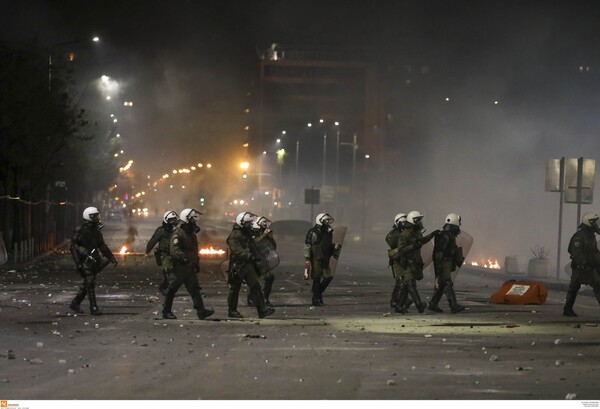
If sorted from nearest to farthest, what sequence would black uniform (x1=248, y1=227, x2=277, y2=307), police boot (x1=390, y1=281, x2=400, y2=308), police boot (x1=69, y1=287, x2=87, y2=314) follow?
police boot (x1=69, y1=287, x2=87, y2=314)
police boot (x1=390, y1=281, x2=400, y2=308)
black uniform (x1=248, y1=227, x2=277, y2=307)

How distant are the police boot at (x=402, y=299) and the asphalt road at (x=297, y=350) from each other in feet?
0.52

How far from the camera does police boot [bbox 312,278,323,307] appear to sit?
24.5 meters

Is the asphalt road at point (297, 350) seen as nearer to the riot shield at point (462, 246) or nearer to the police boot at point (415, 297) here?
the police boot at point (415, 297)

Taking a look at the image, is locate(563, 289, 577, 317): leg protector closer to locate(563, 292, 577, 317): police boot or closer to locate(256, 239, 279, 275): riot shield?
locate(563, 292, 577, 317): police boot

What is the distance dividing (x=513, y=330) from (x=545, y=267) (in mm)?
17665

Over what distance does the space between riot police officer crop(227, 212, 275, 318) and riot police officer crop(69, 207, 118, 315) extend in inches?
85.4

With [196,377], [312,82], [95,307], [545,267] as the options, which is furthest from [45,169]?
[312,82]

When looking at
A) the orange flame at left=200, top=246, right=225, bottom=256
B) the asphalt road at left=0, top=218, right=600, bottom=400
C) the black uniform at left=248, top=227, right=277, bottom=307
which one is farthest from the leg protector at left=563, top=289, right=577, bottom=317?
the orange flame at left=200, top=246, right=225, bottom=256

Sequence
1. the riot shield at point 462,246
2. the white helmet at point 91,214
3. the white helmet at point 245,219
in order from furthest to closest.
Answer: the riot shield at point 462,246, the white helmet at point 91,214, the white helmet at point 245,219

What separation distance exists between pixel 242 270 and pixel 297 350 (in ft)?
18.4

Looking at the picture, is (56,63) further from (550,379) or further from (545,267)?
(550,379)

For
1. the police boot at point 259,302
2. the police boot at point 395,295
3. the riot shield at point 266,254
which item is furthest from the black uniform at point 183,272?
the police boot at point 395,295

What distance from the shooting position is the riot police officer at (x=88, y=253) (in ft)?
71.7

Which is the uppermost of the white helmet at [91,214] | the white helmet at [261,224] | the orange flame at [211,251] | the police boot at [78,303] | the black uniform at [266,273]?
the white helmet at [91,214]
